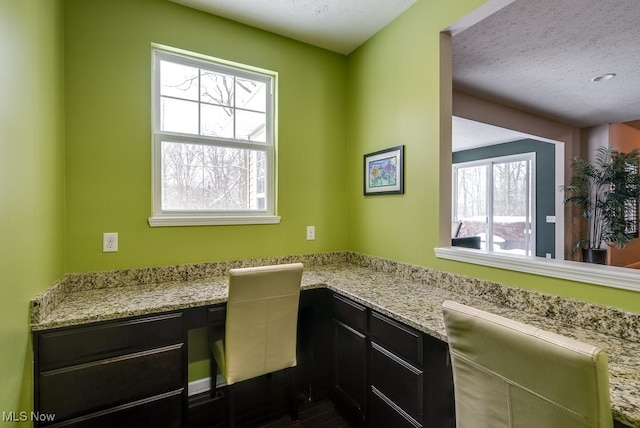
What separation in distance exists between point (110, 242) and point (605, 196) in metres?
5.89

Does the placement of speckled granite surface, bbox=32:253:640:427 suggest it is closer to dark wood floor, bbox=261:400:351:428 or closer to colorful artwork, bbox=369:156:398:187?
colorful artwork, bbox=369:156:398:187

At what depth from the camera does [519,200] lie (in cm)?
575

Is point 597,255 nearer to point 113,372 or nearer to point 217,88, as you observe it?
point 217,88

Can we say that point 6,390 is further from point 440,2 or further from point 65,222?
point 440,2

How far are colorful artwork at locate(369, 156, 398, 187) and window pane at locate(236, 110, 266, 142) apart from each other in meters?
0.93

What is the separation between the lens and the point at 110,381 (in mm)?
1492

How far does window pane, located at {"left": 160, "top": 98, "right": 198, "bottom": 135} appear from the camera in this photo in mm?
2170

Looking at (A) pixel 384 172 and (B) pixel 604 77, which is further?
(B) pixel 604 77

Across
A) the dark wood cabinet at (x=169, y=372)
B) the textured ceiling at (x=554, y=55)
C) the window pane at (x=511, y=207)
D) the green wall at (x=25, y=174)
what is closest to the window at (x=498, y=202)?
the window pane at (x=511, y=207)

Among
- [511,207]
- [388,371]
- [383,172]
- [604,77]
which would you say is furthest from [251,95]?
[511,207]

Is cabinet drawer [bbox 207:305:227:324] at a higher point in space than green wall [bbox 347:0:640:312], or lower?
lower

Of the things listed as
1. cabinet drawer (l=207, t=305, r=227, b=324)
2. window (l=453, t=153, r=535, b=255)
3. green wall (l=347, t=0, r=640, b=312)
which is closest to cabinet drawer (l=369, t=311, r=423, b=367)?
green wall (l=347, t=0, r=640, b=312)

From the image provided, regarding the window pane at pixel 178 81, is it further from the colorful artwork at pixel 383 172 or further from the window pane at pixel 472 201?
the window pane at pixel 472 201

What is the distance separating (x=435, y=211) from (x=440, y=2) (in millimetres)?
1301
